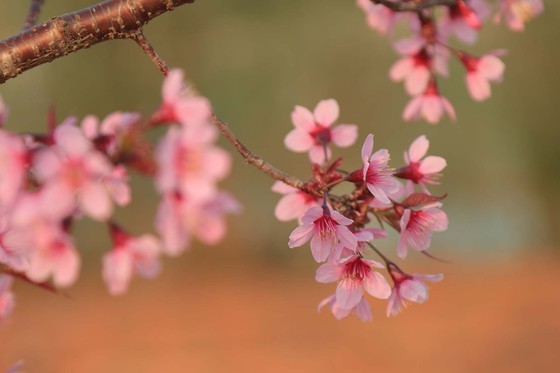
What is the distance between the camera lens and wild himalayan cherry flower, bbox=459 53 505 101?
1.09 meters

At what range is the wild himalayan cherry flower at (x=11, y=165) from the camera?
0.47m

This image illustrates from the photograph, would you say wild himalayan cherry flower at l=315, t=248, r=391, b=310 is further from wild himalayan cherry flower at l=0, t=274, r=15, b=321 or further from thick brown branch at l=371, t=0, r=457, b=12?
wild himalayan cherry flower at l=0, t=274, r=15, b=321

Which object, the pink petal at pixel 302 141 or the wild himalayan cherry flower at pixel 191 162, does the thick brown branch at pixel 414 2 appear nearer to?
the pink petal at pixel 302 141

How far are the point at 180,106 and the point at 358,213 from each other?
0.99 feet

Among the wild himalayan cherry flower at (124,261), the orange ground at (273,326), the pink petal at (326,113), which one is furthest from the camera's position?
the orange ground at (273,326)

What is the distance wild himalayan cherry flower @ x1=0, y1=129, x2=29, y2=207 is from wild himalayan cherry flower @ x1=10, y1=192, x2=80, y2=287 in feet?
0.04

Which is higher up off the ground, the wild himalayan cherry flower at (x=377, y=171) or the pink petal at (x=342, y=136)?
the pink petal at (x=342, y=136)

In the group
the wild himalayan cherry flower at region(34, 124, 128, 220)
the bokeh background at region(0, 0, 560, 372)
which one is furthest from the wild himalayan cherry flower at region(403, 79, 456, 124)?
A: the bokeh background at region(0, 0, 560, 372)

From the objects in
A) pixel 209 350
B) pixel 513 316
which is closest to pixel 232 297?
pixel 209 350

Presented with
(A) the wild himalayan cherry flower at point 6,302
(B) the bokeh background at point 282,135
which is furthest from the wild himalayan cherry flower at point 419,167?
(B) the bokeh background at point 282,135

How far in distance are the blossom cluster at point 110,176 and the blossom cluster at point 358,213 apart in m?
0.15

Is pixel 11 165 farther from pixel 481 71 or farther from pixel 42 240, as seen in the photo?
pixel 481 71

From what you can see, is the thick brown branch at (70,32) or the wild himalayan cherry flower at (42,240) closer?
the wild himalayan cherry flower at (42,240)

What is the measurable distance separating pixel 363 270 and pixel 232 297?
5.07m
